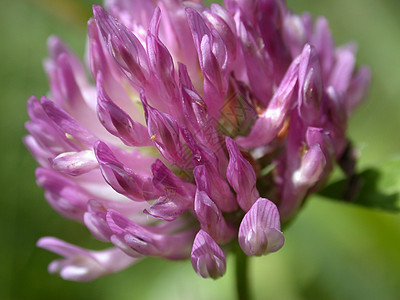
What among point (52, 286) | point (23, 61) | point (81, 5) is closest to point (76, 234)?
point (52, 286)

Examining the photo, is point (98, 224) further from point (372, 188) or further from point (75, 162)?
point (372, 188)

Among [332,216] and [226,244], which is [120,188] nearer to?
[226,244]

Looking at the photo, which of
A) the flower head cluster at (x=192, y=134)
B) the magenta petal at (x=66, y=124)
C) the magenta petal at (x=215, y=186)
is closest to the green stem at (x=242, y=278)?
the flower head cluster at (x=192, y=134)

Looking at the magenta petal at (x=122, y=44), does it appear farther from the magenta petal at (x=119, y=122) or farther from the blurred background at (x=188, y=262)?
the blurred background at (x=188, y=262)

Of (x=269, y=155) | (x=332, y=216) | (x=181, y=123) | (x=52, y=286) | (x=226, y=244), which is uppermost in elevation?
(x=181, y=123)

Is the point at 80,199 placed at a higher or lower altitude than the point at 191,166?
lower

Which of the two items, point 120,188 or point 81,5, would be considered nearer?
point 120,188

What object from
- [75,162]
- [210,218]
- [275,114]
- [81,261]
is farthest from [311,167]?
[81,261]

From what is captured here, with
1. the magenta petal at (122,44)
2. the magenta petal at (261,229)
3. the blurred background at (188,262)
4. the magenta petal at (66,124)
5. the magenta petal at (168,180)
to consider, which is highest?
the magenta petal at (122,44)
